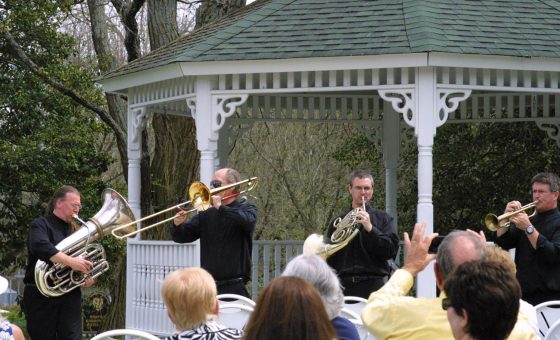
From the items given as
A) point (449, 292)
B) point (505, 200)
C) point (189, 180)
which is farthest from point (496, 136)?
point (449, 292)

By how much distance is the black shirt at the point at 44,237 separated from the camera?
356 inches

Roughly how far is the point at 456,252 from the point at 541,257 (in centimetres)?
442

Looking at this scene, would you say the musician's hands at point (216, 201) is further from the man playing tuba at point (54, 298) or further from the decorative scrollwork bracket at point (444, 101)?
the decorative scrollwork bracket at point (444, 101)

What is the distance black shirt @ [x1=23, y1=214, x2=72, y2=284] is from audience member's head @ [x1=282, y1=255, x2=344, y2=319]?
Result: 4784 mm

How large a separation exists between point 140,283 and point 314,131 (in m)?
14.0

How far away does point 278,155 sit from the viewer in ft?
84.6

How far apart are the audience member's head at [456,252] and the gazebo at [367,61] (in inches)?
221

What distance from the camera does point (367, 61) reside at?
10.8 m

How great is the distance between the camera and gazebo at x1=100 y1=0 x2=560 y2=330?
1070 centimetres

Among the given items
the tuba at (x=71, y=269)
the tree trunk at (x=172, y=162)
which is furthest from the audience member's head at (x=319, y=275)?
the tree trunk at (x=172, y=162)

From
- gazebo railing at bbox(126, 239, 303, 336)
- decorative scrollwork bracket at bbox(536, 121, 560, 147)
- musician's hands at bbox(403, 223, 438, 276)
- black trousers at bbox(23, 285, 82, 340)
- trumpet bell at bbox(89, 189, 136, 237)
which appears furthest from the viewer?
decorative scrollwork bracket at bbox(536, 121, 560, 147)

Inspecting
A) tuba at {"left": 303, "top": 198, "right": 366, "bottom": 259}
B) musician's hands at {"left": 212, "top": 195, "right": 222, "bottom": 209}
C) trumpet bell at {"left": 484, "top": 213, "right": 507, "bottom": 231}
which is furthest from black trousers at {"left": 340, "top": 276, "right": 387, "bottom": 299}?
musician's hands at {"left": 212, "top": 195, "right": 222, "bottom": 209}

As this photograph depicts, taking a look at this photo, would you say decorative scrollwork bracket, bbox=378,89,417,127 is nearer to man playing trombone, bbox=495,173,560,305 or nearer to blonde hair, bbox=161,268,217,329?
man playing trombone, bbox=495,173,560,305

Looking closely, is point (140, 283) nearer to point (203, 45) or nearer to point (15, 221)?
point (203, 45)
